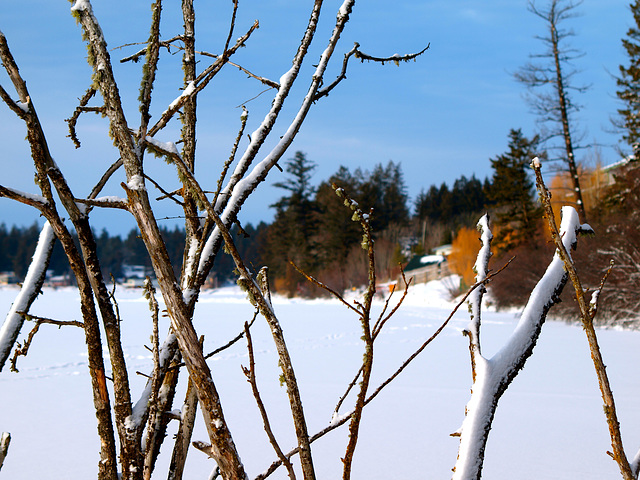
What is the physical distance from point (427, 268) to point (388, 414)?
39.3 meters

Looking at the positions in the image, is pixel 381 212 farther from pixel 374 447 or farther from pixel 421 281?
pixel 374 447

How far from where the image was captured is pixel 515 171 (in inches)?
1098

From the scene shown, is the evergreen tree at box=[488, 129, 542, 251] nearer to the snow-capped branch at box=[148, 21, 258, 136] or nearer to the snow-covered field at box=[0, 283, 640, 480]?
the snow-covered field at box=[0, 283, 640, 480]

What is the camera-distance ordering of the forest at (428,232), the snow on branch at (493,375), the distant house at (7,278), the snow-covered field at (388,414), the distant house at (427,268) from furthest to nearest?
1. the distant house at (7,278)
2. the distant house at (427,268)
3. the forest at (428,232)
4. the snow-covered field at (388,414)
5. the snow on branch at (493,375)

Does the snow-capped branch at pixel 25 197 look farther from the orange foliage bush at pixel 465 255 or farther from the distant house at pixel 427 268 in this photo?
the distant house at pixel 427 268

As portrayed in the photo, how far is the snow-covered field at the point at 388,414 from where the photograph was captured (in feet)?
12.7

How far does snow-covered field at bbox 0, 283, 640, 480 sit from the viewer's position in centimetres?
388

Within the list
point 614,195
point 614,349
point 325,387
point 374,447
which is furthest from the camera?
point 614,195

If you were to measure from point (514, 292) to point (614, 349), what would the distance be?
9620 mm

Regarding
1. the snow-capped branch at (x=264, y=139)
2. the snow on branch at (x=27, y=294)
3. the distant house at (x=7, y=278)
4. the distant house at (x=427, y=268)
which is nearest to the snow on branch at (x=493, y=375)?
the snow-capped branch at (x=264, y=139)

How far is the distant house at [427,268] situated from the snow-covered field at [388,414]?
88.3ft

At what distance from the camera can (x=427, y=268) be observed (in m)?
44.0

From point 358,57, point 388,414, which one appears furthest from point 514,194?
point 358,57

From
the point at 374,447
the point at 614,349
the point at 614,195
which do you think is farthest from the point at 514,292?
the point at 374,447
